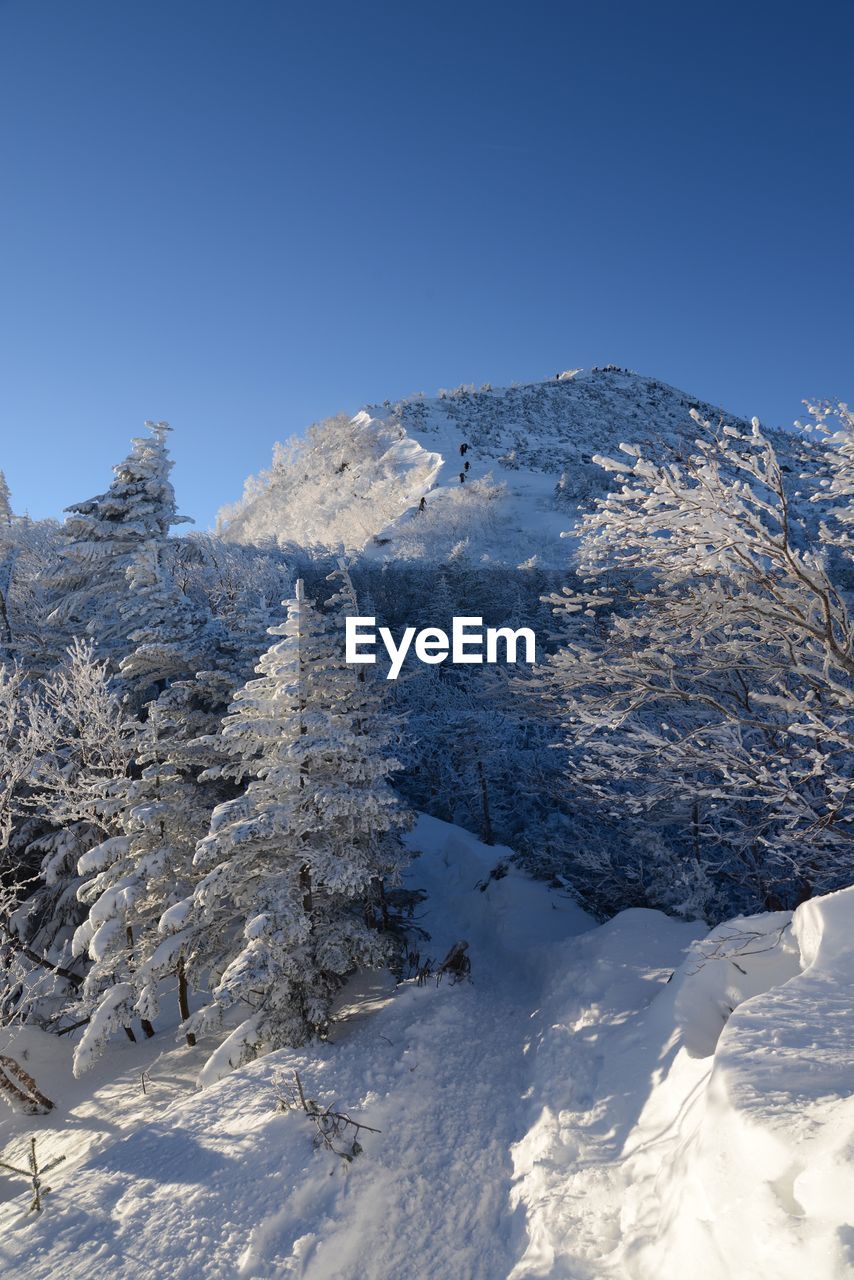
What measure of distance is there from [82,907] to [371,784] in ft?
31.2

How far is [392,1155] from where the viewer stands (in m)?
7.81

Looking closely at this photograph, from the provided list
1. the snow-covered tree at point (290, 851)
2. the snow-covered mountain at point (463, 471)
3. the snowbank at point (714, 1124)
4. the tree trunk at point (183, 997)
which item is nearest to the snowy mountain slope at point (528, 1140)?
the snowbank at point (714, 1124)

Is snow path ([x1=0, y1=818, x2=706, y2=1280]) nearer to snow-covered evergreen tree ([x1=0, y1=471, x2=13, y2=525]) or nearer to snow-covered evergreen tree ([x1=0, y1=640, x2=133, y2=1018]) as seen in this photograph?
snow-covered evergreen tree ([x1=0, y1=640, x2=133, y2=1018])

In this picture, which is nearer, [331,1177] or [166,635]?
[331,1177]

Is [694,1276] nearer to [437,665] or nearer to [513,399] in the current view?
[437,665]

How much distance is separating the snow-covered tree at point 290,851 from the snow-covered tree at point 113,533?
39.8ft

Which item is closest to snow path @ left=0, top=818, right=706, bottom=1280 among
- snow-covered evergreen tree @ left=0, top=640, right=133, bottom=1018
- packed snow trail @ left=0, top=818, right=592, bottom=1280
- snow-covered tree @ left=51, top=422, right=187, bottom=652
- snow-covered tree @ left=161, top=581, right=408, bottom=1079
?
packed snow trail @ left=0, top=818, right=592, bottom=1280

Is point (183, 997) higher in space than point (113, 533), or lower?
lower

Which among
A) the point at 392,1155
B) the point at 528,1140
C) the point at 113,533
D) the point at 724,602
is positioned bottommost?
the point at 392,1155

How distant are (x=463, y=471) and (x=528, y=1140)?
46.4 m

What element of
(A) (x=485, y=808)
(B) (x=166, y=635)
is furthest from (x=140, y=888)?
(A) (x=485, y=808)

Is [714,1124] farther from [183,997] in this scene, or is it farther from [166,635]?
[166,635]

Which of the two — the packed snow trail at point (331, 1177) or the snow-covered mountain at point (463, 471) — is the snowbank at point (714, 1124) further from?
the snow-covered mountain at point (463, 471)

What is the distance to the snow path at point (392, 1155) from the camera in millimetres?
6395
